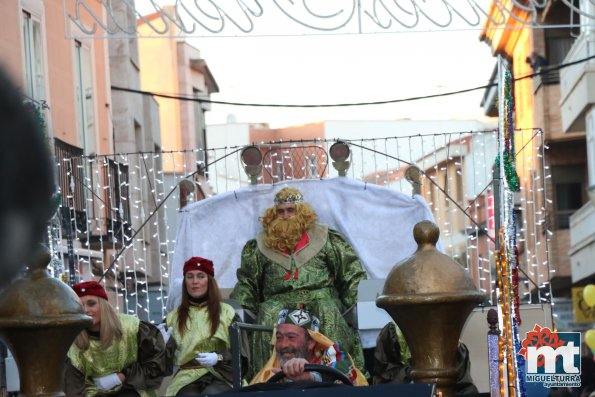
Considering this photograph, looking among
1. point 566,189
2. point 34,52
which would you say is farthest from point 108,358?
point 566,189

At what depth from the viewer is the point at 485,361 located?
27.9 feet

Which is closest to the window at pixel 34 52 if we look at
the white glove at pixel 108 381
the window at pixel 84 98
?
the window at pixel 84 98

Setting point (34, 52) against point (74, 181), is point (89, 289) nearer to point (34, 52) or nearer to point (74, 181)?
point (74, 181)

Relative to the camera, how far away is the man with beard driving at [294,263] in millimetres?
9086

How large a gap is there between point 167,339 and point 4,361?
1043mm

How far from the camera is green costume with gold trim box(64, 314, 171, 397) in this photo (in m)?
7.04

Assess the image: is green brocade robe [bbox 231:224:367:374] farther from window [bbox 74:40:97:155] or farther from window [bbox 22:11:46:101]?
window [bbox 74:40:97:155]

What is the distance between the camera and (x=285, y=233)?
30.3 feet

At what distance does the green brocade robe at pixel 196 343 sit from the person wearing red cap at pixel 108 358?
337 mm

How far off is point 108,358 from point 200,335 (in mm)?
680

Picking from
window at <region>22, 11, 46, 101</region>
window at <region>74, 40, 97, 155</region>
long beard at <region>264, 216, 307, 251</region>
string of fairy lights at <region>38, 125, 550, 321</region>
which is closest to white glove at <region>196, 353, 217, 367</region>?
string of fairy lights at <region>38, 125, 550, 321</region>

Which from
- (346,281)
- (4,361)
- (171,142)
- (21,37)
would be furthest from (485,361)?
(171,142)

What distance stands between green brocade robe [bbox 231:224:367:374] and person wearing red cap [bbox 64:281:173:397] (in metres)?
Result: 1.69

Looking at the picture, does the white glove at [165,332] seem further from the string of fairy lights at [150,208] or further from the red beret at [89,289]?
the string of fairy lights at [150,208]
